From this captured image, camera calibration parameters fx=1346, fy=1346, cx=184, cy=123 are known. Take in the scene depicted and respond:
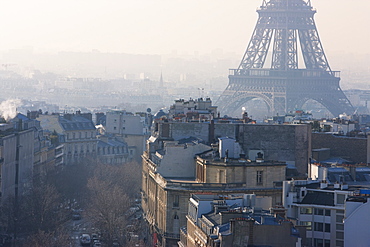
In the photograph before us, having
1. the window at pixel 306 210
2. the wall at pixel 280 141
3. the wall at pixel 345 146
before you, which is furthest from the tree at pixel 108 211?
the window at pixel 306 210

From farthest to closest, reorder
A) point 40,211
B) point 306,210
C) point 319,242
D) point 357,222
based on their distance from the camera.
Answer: point 40,211 < point 306,210 < point 319,242 < point 357,222

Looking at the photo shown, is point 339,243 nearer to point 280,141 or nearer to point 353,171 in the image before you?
point 353,171

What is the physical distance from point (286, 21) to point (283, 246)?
129 meters

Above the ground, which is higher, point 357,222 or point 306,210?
point 357,222

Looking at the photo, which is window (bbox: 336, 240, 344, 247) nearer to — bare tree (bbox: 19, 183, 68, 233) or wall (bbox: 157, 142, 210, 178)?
wall (bbox: 157, 142, 210, 178)

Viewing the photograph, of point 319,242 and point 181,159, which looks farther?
point 181,159

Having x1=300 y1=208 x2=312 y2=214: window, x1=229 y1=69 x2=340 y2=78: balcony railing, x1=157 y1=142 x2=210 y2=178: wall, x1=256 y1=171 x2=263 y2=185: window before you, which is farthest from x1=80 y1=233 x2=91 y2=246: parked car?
x1=229 y1=69 x2=340 y2=78: balcony railing

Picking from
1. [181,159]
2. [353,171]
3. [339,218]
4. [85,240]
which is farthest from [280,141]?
[339,218]

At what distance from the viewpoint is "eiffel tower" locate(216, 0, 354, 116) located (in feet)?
480

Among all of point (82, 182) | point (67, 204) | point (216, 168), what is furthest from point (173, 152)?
point (82, 182)

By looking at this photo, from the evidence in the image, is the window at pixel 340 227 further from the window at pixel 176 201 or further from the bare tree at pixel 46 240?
the bare tree at pixel 46 240

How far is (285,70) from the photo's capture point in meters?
161

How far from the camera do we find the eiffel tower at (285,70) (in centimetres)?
14625

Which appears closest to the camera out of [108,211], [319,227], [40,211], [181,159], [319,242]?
[319,242]
